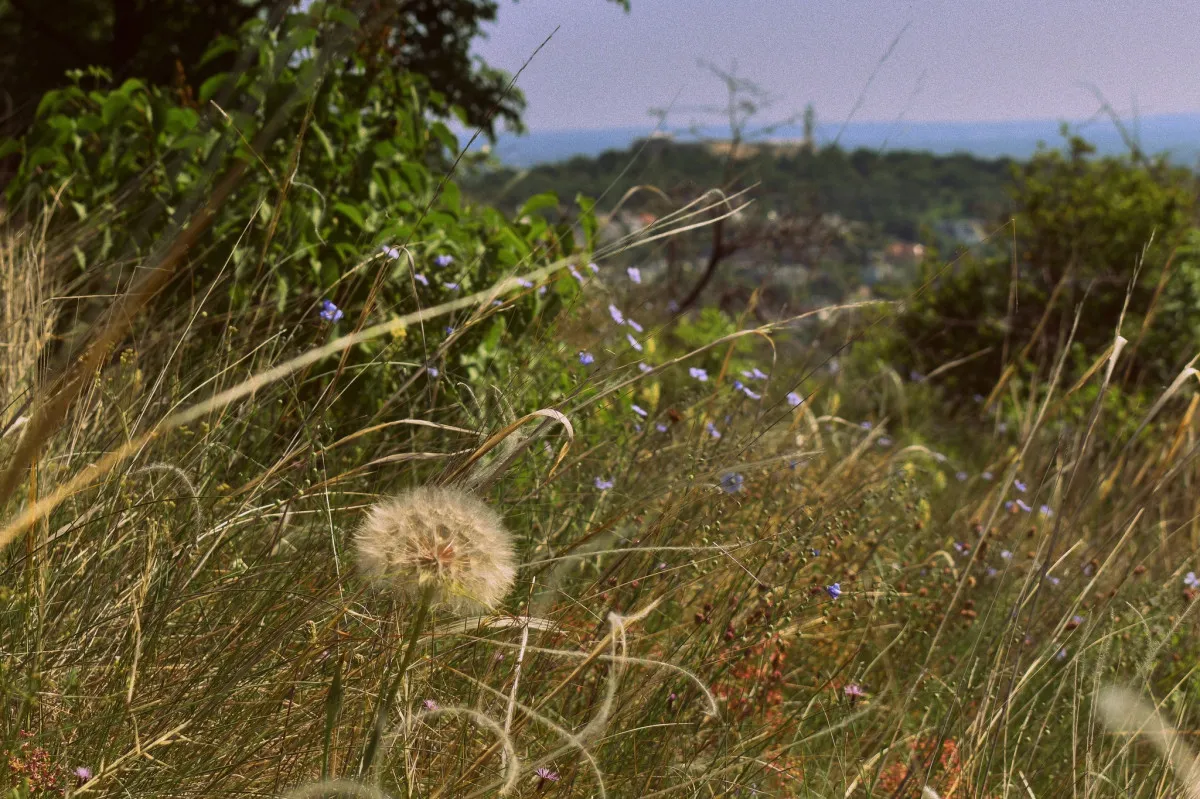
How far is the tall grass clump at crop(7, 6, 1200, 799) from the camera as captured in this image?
1432 millimetres

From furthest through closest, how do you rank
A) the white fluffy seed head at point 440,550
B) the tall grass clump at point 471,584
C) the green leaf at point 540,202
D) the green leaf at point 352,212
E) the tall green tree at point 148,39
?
the tall green tree at point 148,39 → the green leaf at point 540,202 → the green leaf at point 352,212 → the tall grass clump at point 471,584 → the white fluffy seed head at point 440,550

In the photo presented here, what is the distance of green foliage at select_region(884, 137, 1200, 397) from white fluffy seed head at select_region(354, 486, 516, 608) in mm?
7292

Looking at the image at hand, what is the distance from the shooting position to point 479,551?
1219 millimetres

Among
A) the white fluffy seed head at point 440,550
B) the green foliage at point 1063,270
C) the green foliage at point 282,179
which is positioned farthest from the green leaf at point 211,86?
the green foliage at point 1063,270

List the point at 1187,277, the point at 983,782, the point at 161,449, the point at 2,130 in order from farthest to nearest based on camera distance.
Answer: the point at 1187,277
the point at 2,130
the point at 161,449
the point at 983,782

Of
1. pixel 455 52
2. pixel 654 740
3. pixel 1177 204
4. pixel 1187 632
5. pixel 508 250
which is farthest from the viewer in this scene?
pixel 455 52

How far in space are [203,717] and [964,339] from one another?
27.9ft

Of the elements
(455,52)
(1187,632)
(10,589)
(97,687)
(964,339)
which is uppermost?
(455,52)

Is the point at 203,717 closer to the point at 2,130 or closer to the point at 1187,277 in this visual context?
the point at 2,130

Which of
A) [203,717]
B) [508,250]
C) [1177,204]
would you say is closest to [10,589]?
[203,717]

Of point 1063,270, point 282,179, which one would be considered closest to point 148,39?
point 282,179

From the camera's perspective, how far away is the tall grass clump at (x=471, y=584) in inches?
56.4

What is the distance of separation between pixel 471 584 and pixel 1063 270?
8171 millimetres

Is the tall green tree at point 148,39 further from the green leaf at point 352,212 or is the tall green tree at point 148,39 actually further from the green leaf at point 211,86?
the green leaf at point 352,212
